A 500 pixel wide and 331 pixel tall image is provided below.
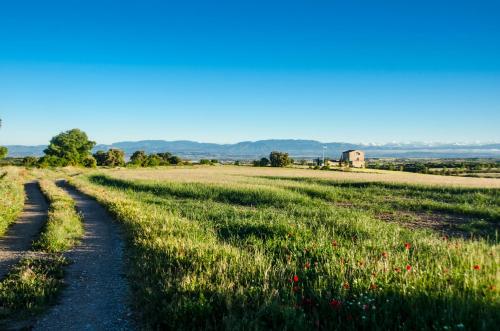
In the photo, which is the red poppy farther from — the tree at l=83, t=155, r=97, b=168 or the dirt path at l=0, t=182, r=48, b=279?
the tree at l=83, t=155, r=97, b=168

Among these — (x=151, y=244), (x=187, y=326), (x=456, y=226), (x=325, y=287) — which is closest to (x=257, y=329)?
(x=187, y=326)

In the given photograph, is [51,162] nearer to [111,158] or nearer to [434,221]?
[111,158]

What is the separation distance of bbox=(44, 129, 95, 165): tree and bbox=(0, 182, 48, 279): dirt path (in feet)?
351

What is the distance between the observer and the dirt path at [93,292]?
6.54 meters

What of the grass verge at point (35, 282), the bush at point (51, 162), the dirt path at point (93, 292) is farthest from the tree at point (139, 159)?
the grass verge at point (35, 282)

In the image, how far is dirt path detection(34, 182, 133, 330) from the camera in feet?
21.4

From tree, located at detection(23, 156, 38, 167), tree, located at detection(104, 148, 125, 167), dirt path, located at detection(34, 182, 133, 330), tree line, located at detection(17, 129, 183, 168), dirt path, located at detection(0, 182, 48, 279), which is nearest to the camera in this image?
dirt path, located at detection(34, 182, 133, 330)

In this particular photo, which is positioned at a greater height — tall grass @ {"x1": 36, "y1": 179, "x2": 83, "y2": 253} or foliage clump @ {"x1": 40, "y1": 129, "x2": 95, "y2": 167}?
foliage clump @ {"x1": 40, "y1": 129, "x2": 95, "y2": 167}

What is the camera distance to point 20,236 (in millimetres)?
14305

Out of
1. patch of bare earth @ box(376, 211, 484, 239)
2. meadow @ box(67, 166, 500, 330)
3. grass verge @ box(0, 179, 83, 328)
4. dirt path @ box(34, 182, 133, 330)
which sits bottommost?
patch of bare earth @ box(376, 211, 484, 239)

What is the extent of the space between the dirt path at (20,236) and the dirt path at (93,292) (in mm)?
1595

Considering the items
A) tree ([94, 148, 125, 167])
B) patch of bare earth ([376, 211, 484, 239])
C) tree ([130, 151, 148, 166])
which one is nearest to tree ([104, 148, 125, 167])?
tree ([94, 148, 125, 167])

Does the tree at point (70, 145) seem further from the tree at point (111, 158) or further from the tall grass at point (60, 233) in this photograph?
the tall grass at point (60, 233)

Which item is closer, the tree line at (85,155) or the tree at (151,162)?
the tree line at (85,155)
